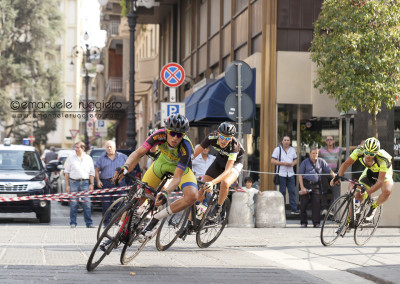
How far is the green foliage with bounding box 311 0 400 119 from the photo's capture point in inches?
714

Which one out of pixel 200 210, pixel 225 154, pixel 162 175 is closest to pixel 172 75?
pixel 225 154

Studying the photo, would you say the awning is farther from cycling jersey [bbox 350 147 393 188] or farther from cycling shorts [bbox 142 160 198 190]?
cycling shorts [bbox 142 160 198 190]

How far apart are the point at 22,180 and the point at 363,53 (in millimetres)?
7855

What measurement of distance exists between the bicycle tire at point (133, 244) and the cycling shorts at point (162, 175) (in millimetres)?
804

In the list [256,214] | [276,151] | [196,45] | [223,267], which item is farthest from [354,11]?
[196,45]

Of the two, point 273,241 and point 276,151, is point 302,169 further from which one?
point 273,241

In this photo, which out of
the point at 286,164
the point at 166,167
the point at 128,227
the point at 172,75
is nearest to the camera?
the point at 128,227

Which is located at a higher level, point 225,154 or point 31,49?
point 31,49

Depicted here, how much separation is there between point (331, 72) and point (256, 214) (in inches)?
145

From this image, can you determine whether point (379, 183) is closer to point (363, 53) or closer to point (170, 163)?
point (170, 163)

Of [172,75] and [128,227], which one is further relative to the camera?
[172,75]

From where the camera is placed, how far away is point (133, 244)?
1002cm

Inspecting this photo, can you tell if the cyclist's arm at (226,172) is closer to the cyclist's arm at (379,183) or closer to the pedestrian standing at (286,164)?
the cyclist's arm at (379,183)

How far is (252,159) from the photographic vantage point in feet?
73.8
